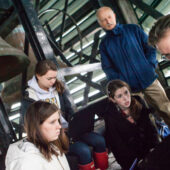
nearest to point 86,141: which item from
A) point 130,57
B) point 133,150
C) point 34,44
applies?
point 133,150

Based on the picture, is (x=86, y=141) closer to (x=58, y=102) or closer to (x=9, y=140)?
(x=58, y=102)

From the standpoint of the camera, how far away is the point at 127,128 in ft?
6.25

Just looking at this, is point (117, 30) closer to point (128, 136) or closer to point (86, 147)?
point (128, 136)

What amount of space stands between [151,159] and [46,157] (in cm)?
76

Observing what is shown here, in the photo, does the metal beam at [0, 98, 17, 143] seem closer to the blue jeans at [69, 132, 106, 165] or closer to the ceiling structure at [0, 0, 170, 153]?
the blue jeans at [69, 132, 106, 165]

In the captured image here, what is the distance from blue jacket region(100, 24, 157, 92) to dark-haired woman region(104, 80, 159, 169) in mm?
214

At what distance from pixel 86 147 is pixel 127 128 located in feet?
1.61

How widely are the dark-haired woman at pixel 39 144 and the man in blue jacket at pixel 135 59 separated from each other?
1.12 meters

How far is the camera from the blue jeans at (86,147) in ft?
6.37

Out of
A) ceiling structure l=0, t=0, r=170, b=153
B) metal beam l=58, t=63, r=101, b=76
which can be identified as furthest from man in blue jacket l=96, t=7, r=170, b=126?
ceiling structure l=0, t=0, r=170, b=153

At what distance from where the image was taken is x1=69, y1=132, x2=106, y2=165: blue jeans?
76.4 inches

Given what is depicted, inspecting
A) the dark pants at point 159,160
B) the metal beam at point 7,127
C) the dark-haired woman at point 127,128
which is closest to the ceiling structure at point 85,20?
the dark-haired woman at point 127,128

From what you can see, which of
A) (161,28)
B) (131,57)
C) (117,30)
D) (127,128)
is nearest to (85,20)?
(117,30)

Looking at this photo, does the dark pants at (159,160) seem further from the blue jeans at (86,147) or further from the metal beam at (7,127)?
the metal beam at (7,127)
